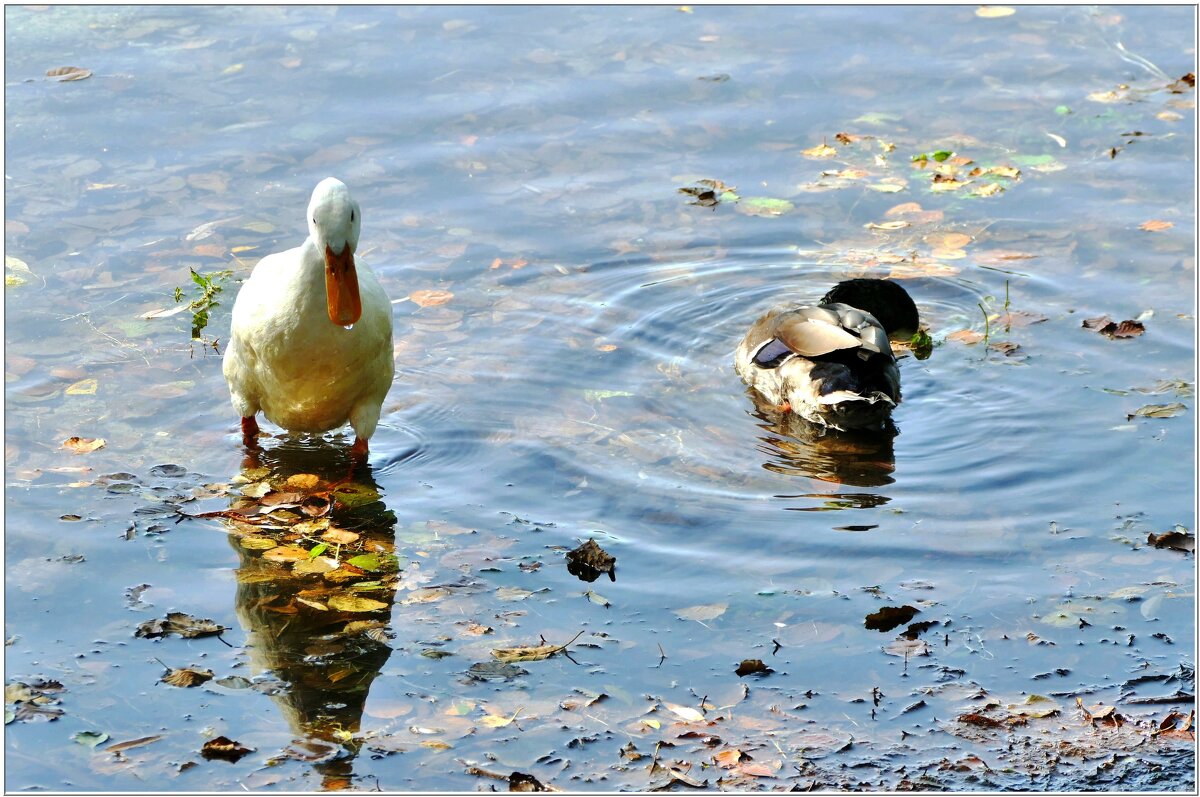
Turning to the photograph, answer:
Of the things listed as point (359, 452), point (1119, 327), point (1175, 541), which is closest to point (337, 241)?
point (359, 452)

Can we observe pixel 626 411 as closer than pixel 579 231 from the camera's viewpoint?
Yes

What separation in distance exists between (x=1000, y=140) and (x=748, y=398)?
424cm

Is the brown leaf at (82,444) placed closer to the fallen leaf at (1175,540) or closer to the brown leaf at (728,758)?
the brown leaf at (728,758)

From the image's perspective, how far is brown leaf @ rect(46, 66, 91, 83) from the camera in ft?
37.3

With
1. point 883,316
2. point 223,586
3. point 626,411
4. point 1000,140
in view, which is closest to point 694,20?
point 1000,140

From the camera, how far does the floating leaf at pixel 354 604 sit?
18.6 feet

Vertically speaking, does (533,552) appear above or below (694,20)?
below

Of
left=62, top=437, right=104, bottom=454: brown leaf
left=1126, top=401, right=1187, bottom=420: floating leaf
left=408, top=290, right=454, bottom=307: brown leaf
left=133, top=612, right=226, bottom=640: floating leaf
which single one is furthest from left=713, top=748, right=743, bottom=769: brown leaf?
left=408, top=290, right=454, bottom=307: brown leaf

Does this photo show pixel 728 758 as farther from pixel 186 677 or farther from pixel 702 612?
pixel 186 677

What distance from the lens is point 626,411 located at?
24.8 feet

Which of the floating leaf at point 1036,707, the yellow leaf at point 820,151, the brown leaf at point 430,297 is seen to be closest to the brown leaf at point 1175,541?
the floating leaf at point 1036,707

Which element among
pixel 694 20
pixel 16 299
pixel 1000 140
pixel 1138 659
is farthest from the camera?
pixel 694 20

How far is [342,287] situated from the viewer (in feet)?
20.4

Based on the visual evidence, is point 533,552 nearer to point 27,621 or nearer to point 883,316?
point 27,621
